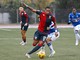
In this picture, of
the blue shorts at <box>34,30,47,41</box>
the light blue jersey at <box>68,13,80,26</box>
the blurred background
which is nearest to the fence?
the blurred background

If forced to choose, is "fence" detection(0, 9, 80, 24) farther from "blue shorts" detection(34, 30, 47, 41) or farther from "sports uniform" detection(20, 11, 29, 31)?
"blue shorts" detection(34, 30, 47, 41)

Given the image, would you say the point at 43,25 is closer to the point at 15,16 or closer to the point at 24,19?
the point at 24,19

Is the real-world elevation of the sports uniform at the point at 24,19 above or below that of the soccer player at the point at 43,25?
below

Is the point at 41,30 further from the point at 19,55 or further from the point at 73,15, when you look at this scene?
the point at 73,15

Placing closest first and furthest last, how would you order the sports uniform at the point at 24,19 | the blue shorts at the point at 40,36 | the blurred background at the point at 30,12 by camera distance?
the blue shorts at the point at 40,36 < the sports uniform at the point at 24,19 < the blurred background at the point at 30,12

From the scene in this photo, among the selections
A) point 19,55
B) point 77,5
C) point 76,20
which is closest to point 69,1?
point 77,5

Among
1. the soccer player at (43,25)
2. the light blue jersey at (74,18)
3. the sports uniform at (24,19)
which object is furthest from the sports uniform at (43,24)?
the sports uniform at (24,19)

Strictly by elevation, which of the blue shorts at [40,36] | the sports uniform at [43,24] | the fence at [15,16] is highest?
the sports uniform at [43,24]

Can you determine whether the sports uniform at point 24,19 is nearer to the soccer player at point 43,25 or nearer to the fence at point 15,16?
the soccer player at point 43,25

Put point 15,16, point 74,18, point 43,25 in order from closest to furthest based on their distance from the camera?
point 43,25, point 74,18, point 15,16

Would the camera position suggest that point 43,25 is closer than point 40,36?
Yes

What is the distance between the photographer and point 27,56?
1437 cm

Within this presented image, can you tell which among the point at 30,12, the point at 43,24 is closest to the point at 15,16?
the point at 30,12

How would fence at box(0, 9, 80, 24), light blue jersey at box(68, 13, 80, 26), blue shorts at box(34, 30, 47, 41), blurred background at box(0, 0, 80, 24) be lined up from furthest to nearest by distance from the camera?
blurred background at box(0, 0, 80, 24), fence at box(0, 9, 80, 24), light blue jersey at box(68, 13, 80, 26), blue shorts at box(34, 30, 47, 41)
